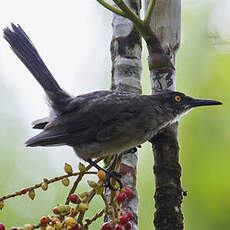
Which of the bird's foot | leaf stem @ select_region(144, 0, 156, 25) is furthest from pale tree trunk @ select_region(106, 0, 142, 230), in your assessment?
leaf stem @ select_region(144, 0, 156, 25)

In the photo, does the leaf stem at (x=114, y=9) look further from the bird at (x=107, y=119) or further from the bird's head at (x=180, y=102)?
the bird's head at (x=180, y=102)

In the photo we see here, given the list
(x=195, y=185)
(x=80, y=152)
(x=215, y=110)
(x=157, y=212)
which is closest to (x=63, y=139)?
(x=80, y=152)

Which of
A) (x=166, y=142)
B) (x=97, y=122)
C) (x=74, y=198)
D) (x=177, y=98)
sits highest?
Answer: (x=177, y=98)

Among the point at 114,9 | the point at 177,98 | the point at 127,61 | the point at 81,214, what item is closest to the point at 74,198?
the point at 81,214

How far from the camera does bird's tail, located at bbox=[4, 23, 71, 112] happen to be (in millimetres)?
4336

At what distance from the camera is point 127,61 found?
139 inches

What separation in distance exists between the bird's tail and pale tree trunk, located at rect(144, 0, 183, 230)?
132 cm

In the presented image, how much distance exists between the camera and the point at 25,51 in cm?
440

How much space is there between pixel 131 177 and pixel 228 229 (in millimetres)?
2211

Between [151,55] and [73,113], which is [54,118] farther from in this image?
[151,55]

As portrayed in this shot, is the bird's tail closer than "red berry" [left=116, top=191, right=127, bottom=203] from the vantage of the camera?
No

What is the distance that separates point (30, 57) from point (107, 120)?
108 centimetres

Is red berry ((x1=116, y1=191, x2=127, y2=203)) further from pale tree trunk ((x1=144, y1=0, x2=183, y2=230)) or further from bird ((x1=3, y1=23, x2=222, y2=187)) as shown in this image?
bird ((x1=3, y1=23, x2=222, y2=187))

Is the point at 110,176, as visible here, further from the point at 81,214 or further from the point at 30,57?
the point at 30,57
